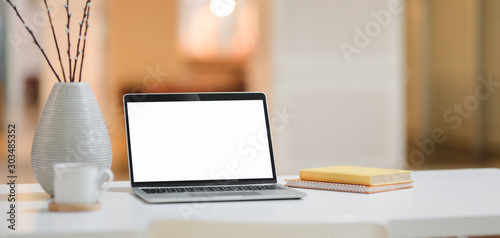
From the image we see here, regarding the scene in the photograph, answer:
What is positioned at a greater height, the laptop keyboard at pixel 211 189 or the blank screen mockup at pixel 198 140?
the blank screen mockup at pixel 198 140

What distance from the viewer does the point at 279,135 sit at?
4.52 meters

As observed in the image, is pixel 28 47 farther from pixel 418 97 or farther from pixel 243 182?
pixel 243 182

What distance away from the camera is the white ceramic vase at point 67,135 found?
3.57ft

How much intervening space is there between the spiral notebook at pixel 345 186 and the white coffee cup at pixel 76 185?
1.36 feet

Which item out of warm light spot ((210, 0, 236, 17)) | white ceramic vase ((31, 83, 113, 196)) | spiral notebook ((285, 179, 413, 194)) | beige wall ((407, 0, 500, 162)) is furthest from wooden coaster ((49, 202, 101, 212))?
A: warm light spot ((210, 0, 236, 17))

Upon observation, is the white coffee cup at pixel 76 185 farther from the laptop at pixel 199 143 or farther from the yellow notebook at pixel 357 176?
the yellow notebook at pixel 357 176

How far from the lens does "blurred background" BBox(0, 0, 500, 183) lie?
4586mm

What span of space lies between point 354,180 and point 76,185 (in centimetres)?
51

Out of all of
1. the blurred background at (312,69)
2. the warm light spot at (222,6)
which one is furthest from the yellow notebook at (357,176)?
the warm light spot at (222,6)

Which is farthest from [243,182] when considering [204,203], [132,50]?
[132,50]

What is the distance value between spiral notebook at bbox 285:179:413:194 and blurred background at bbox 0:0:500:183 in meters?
3.28

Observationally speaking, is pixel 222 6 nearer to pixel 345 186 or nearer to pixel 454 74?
pixel 454 74

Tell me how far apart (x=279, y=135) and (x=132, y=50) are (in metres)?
2.35

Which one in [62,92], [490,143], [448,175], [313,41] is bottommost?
[490,143]
